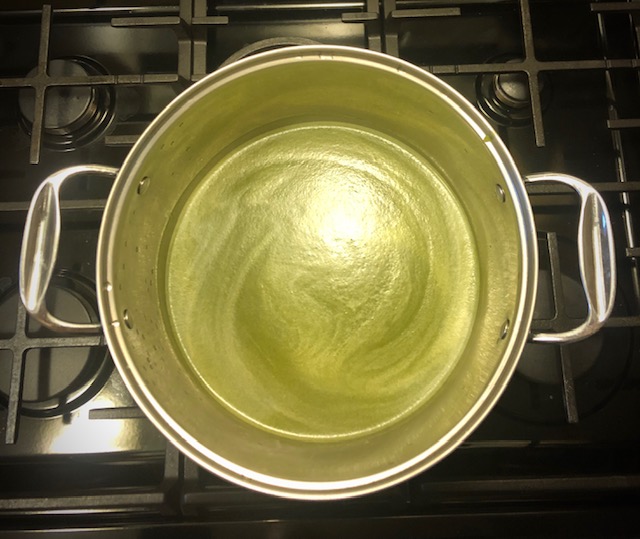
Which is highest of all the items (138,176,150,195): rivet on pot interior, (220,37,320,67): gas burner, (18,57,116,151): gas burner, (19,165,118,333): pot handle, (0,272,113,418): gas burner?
(220,37,320,67): gas burner

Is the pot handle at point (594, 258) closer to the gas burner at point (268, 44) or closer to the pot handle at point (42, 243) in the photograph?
the gas burner at point (268, 44)

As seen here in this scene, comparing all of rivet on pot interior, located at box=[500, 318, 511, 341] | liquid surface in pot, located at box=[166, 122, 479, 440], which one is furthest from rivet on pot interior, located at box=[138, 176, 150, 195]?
rivet on pot interior, located at box=[500, 318, 511, 341]

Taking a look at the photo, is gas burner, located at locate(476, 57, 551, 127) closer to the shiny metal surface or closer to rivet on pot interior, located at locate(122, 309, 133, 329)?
the shiny metal surface

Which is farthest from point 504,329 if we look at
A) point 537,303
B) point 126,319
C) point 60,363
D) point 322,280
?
point 60,363

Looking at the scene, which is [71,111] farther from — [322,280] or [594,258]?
[594,258]

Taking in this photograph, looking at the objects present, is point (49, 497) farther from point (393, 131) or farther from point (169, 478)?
point (393, 131)

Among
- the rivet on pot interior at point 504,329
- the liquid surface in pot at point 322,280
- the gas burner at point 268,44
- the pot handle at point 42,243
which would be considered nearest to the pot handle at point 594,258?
the rivet on pot interior at point 504,329
